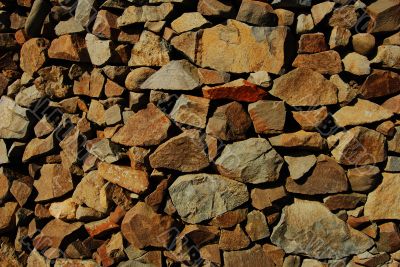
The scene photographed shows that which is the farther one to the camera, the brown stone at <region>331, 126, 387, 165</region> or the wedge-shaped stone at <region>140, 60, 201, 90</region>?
the wedge-shaped stone at <region>140, 60, 201, 90</region>

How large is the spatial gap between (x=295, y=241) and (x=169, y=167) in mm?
1171

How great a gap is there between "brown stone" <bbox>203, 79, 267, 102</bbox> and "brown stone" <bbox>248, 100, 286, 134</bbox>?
2.4 inches

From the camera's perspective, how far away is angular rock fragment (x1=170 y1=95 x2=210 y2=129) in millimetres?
3314

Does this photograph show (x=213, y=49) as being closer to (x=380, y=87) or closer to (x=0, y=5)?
Answer: (x=380, y=87)

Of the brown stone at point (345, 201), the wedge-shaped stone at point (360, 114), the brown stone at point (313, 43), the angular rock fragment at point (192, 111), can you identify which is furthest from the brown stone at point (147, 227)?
the brown stone at point (313, 43)

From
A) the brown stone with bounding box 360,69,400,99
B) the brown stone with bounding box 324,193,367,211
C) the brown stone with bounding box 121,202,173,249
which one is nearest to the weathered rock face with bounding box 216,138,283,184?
the brown stone with bounding box 324,193,367,211

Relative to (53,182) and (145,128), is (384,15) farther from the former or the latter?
(53,182)

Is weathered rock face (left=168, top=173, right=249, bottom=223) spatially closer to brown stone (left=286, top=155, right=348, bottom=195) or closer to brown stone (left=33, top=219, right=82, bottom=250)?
brown stone (left=286, top=155, right=348, bottom=195)

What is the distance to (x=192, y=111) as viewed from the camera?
3328 millimetres

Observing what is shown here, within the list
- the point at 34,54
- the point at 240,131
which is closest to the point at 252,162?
the point at 240,131

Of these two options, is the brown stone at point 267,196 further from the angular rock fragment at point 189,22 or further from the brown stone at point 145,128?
the angular rock fragment at point 189,22

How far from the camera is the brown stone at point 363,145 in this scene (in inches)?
124

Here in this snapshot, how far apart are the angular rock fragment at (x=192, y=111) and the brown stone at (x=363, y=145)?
1074 mm

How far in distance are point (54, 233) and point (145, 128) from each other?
4.74 feet
